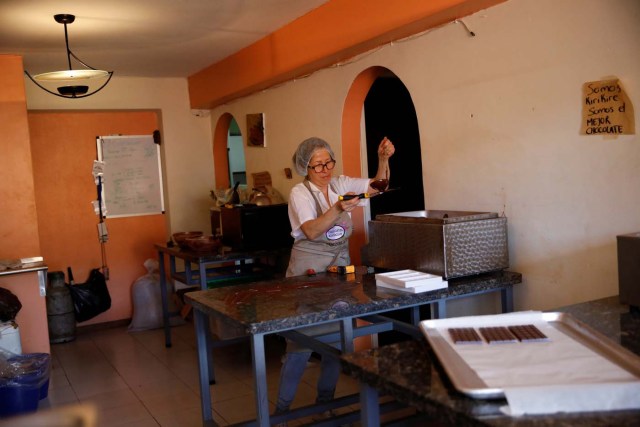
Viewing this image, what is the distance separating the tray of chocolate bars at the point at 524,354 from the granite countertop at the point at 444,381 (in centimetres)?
3

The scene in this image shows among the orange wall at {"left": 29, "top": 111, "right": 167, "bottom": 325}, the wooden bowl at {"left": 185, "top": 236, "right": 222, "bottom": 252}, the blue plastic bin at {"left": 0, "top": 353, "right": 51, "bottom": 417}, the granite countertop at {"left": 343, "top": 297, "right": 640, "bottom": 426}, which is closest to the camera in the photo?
the granite countertop at {"left": 343, "top": 297, "right": 640, "bottom": 426}

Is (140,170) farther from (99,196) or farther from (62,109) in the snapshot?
(62,109)

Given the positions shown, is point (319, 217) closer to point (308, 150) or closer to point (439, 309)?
point (308, 150)

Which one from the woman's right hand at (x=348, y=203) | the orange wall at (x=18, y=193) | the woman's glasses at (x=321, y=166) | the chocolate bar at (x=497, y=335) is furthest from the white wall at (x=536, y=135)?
the orange wall at (x=18, y=193)

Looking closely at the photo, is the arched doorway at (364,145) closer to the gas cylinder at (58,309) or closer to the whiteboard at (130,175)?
the whiteboard at (130,175)

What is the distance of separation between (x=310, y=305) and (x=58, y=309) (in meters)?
4.34

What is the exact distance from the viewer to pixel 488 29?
315cm

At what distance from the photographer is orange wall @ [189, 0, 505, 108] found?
132 inches

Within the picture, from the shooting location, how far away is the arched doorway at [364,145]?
439 centimetres

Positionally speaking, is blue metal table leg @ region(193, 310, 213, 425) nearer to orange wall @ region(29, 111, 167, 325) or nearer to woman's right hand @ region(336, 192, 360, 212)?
woman's right hand @ region(336, 192, 360, 212)

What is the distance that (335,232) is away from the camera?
12.1 ft

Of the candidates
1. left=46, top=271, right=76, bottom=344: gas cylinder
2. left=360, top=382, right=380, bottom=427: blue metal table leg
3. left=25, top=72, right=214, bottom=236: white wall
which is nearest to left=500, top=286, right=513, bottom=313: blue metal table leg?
left=360, top=382, right=380, bottom=427: blue metal table leg

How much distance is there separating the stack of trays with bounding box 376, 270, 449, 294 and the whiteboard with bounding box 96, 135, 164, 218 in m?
4.52

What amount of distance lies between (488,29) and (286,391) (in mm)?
2066
